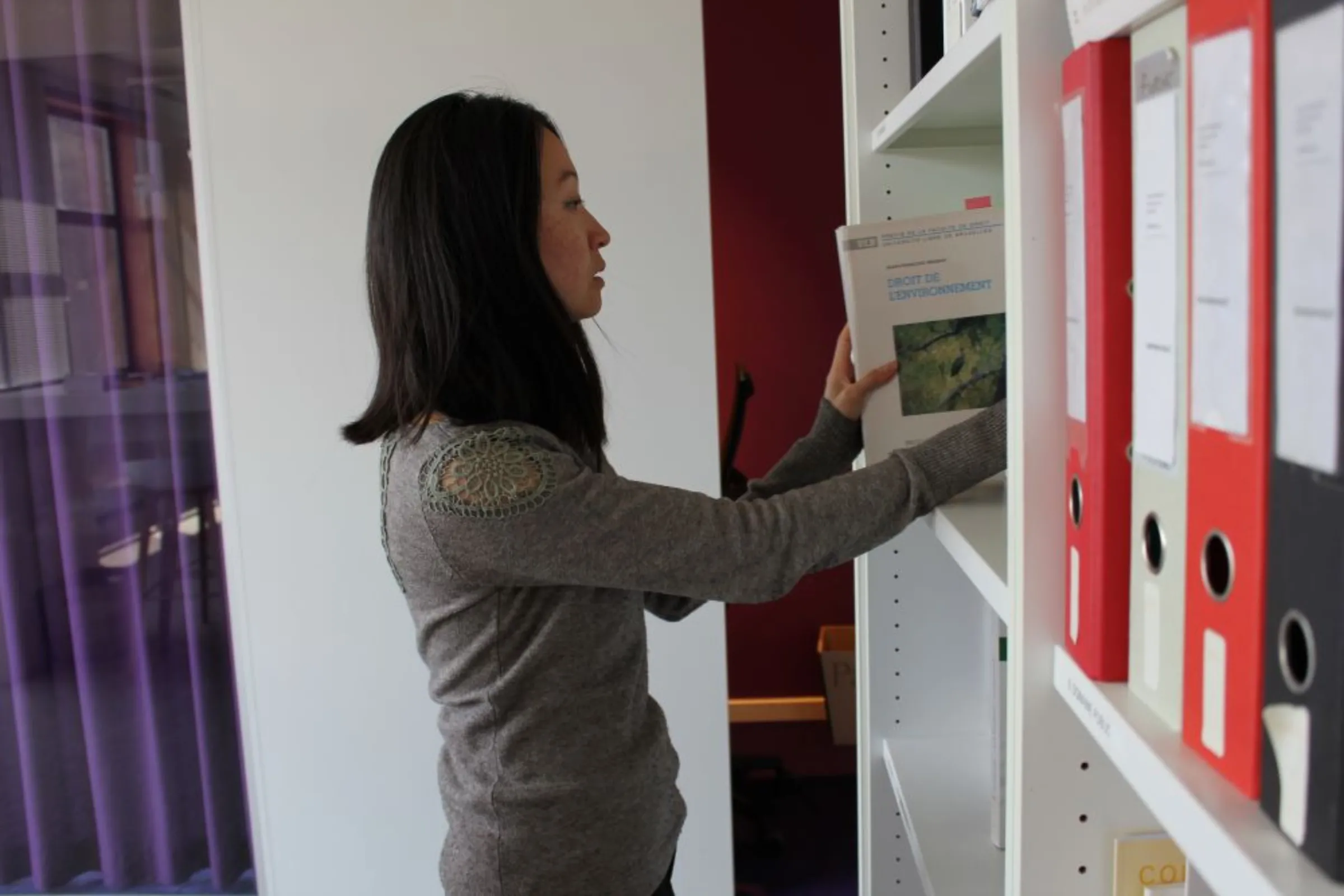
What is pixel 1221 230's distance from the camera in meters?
0.37

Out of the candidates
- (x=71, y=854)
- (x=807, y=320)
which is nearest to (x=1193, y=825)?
(x=71, y=854)

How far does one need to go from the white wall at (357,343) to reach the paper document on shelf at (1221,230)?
1.60 metres

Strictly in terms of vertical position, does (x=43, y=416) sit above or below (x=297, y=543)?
above

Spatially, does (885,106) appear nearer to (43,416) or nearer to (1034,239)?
(1034,239)

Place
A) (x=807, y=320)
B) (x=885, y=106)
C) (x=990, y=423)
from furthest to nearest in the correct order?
(x=807, y=320) < (x=885, y=106) < (x=990, y=423)

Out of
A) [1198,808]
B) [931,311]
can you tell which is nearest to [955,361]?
A: [931,311]

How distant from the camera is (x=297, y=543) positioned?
6.85 ft

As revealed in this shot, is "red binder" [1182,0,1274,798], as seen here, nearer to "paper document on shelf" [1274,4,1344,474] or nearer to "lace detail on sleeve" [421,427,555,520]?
"paper document on shelf" [1274,4,1344,474]

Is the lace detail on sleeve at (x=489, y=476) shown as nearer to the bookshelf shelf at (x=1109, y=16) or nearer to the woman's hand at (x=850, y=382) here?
the woman's hand at (x=850, y=382)

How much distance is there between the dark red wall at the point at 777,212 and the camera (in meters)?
3.25

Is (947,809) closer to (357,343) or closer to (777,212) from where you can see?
(357,343)

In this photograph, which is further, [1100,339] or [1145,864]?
[1145,864]

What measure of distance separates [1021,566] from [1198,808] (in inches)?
7.9

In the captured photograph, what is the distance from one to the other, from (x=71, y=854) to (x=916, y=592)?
6.97ft
